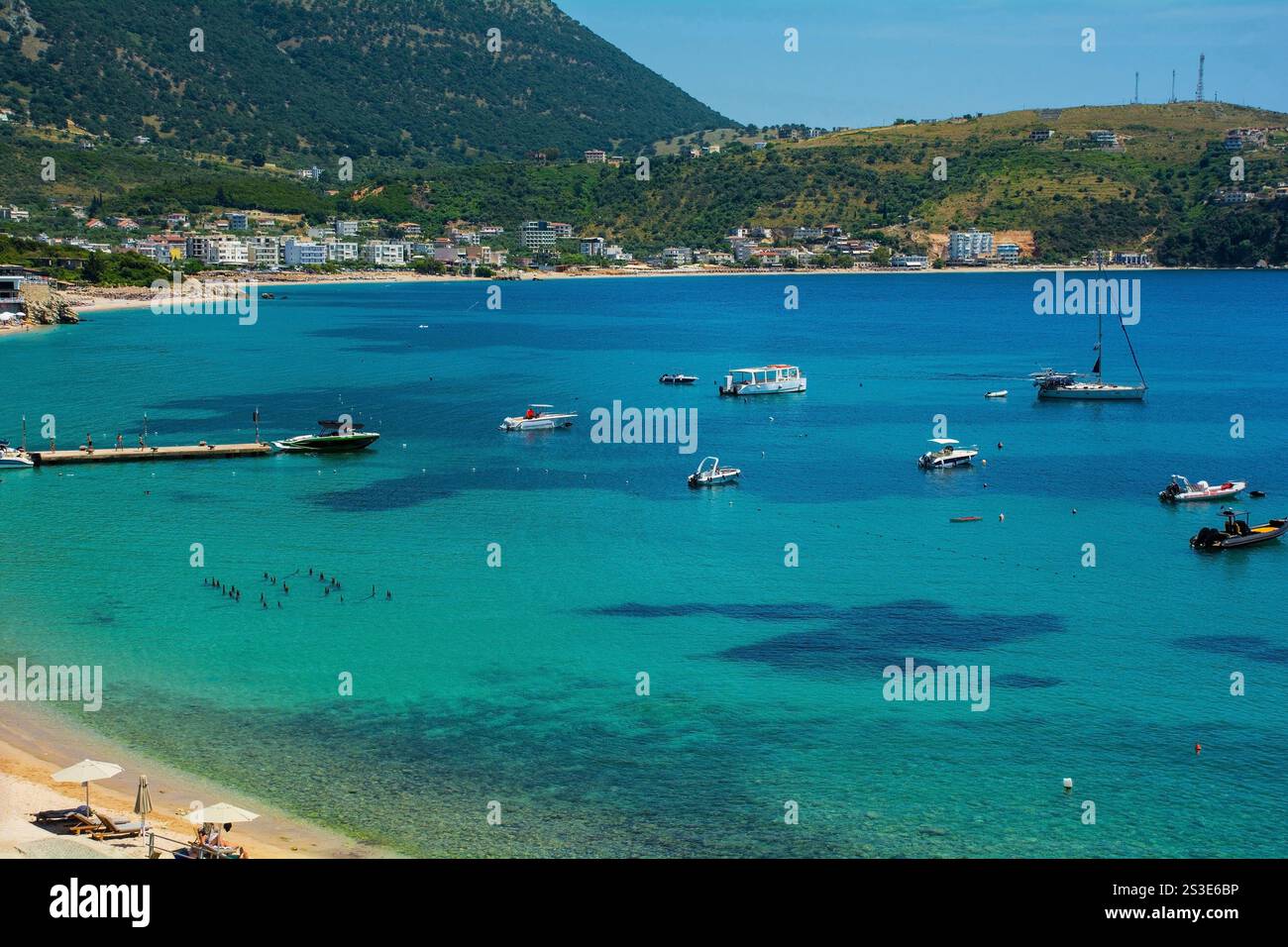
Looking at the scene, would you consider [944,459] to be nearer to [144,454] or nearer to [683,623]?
[683,623]

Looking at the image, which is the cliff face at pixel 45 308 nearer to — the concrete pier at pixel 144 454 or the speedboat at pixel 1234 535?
the concrete pier at pixel 144 454

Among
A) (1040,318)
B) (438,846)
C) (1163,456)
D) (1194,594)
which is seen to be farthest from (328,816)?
(1040,318)

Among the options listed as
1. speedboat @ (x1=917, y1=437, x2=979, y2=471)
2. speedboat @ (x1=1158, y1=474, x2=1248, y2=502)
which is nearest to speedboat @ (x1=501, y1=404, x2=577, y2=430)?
speedboat @ (x1=917, y1=437, x2=979, y2=471)

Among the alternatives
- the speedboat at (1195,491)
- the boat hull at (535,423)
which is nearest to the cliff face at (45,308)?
the boat hull at (535,423)

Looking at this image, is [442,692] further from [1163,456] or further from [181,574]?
[1163,456]

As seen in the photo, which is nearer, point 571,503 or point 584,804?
point 584,804

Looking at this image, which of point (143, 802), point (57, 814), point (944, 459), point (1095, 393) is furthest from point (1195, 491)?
point (57, 814)

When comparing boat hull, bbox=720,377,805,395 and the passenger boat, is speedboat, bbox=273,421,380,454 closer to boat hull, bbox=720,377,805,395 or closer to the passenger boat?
boat hull, bbox=720,377,805,395
